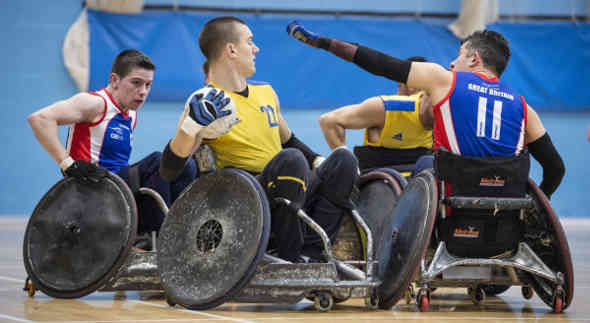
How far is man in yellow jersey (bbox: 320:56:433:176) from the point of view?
5.08m

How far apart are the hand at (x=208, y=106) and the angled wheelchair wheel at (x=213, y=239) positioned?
0.92 ft

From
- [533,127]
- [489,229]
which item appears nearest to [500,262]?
[489,229]

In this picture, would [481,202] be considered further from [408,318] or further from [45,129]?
[45,129]

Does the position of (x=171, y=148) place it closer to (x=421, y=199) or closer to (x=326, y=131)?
(x=421, y=199)

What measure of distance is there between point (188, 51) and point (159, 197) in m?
6.79

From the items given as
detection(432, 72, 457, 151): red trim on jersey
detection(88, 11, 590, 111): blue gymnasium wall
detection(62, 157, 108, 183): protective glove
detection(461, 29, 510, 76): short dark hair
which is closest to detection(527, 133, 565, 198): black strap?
detection(461, 29, 510, 76): short dark hair

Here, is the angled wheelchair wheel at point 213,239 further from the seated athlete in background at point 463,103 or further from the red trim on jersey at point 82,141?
the red trim on jersey at point 82,141

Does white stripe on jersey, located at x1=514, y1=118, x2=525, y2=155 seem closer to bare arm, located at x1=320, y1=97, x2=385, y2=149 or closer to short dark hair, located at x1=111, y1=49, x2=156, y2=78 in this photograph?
bare arm, located at x1=320, y1=97, x2=385, y2=149

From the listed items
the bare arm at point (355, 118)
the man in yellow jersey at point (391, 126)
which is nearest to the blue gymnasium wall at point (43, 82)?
the bare arm at point (355, 118)

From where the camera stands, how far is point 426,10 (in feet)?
38.2

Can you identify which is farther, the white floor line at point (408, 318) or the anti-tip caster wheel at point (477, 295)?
the anti-tip caster wheel at point (477, 295)

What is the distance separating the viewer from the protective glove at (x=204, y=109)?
10.7 feet

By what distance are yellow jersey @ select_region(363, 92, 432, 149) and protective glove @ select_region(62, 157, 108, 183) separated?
1.91 m

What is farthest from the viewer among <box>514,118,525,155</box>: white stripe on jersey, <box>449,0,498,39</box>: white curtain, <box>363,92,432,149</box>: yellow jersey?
<box>449,0,498,39</box>: white curtain
